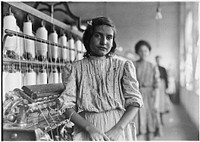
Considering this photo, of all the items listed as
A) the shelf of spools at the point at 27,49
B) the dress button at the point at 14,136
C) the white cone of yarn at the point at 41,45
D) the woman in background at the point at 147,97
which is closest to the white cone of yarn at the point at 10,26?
the shelf of spools at the point at 27,49

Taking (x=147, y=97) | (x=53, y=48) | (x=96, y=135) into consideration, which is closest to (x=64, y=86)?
(x=96, y=135)

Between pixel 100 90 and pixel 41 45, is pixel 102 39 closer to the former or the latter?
pixel 100 90

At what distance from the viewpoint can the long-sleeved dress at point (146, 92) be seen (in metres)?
2.57

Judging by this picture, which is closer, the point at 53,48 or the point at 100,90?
the point at 100,90

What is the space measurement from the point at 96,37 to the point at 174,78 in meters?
3.30

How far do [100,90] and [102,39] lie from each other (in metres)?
0.17

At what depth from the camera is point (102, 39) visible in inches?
36.2

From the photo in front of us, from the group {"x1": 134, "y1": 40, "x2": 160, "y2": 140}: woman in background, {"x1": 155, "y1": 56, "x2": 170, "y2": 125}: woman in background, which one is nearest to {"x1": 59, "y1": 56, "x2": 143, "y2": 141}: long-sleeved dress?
{"x1": 134, "y1": 40, "x2": 160, "y2": 140}: woman in background

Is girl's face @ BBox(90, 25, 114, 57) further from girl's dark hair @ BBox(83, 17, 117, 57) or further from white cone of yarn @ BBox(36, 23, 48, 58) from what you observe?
white cone of yarn @ BBox(36, 23, 48, 58)

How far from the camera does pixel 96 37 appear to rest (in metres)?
0.93

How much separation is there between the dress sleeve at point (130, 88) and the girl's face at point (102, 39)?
9 cm

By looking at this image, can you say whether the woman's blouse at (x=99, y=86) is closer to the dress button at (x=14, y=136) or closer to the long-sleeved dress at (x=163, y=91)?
the dress button at (x=14, y=136)

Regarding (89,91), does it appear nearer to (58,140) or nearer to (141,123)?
(58,140)

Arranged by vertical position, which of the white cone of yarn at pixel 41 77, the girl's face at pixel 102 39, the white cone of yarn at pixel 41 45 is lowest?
the white cone of yarn at pixel 41 77
